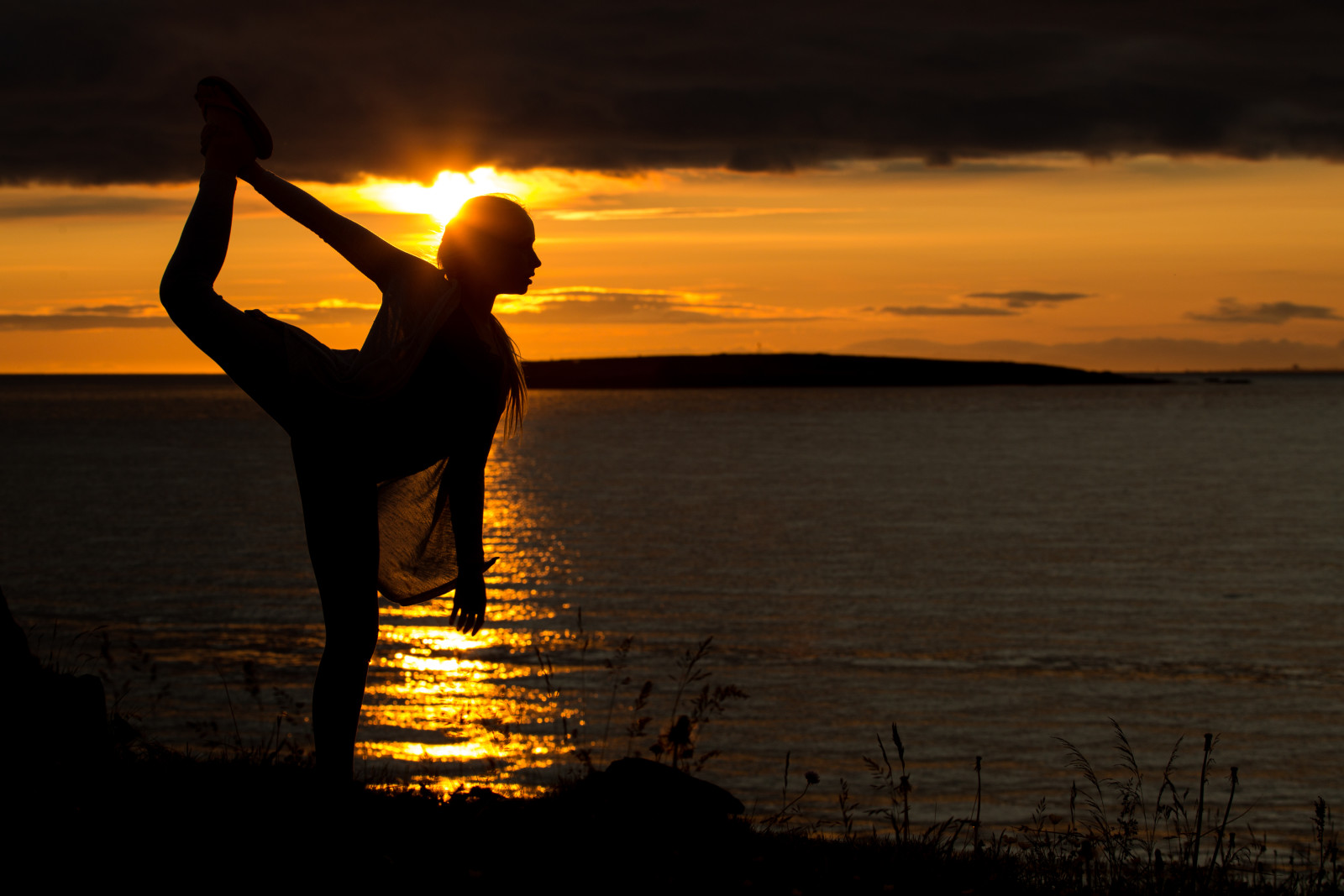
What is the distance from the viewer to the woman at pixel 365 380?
3.55 m

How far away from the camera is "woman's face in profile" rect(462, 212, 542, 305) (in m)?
4.07

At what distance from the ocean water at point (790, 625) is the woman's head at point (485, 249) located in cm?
237

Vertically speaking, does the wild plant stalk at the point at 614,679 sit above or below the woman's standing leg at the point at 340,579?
below

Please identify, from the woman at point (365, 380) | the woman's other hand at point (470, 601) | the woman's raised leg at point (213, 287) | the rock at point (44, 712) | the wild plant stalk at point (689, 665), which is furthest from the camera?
the wild plant stalk at point (689, 665)

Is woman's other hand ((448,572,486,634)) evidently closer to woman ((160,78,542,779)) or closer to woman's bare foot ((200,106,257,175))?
woman ((160,78,542,779))

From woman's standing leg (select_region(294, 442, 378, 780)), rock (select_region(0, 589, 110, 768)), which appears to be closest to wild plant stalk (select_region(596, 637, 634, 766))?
woman's standing leg (select_region(294, 442, 378, 780))

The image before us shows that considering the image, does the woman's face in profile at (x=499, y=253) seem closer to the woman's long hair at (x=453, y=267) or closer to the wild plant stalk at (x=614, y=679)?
the woman's long hair at (x=453, y=267)

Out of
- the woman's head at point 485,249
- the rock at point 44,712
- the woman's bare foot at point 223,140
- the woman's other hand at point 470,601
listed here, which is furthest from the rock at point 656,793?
the woman's bare foot at point 223,140

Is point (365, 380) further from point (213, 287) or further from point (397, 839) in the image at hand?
point (397, 839)

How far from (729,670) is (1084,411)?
154940mm

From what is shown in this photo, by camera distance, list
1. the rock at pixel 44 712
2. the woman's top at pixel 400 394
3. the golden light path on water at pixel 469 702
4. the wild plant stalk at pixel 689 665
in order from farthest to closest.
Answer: the golden light path on water at pixel 469 702
the wild plant stalk at pixel 689 665
the rock at pixel 44 712
the woman's top at pixel 400 394

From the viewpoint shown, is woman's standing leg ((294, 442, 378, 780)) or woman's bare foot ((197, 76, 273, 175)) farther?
woman's standing leg ((294, 442, 378, 780))

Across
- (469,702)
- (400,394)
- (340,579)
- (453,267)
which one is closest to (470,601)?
(340,579)

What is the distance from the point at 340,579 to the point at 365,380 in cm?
73
